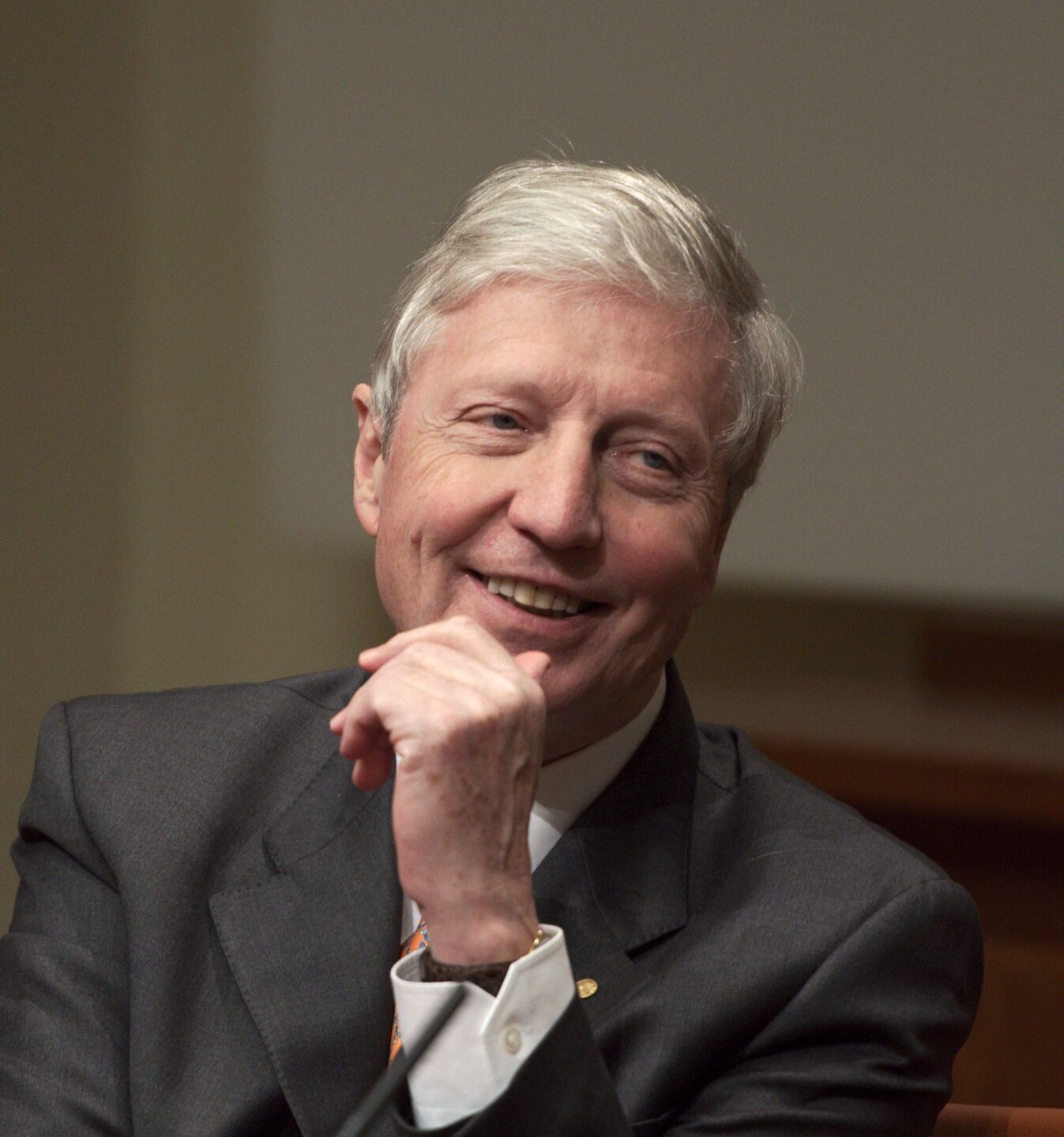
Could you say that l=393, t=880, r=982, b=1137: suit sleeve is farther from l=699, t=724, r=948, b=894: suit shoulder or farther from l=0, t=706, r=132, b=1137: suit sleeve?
l=0, t=706, r=132, b=1137: suit sleeve

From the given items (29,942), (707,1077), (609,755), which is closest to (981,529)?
(609,755)

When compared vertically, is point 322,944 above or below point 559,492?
below

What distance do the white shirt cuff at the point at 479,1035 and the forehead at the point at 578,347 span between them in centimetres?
59

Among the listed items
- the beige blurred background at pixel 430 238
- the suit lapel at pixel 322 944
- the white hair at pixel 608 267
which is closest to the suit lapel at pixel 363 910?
the suit lapel at pixel 322 944

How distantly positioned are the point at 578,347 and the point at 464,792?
50 centimetres

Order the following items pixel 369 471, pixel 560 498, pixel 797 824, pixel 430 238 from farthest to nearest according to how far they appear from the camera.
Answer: pixel 430 238 < pixel 369 471 < pixel 797 824 < pixel 560 498

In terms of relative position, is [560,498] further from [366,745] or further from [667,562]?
[366,745]

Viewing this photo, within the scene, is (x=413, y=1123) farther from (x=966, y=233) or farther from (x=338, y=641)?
(x=966, y=233)

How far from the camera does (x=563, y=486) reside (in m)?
1.62

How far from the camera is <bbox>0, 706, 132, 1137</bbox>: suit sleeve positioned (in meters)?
1.60

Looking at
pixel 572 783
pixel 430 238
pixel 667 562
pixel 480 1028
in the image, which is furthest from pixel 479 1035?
pixel 430 238

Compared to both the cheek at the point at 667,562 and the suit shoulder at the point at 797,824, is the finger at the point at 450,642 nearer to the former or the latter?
the cheek at the point at 667,562

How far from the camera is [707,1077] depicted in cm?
156

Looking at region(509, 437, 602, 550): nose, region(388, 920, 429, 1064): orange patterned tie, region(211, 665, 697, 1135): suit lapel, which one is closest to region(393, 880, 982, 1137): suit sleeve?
region(211, 665, 697, 1135): suit lapel
